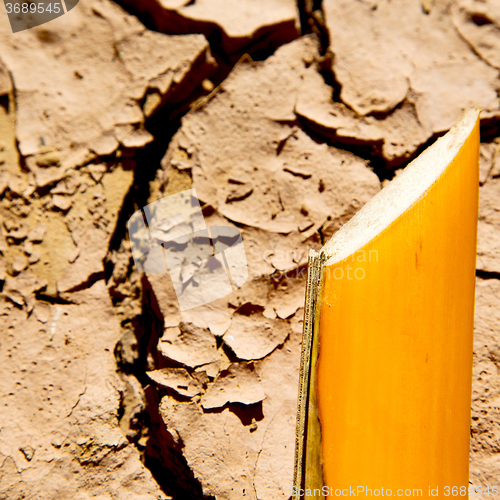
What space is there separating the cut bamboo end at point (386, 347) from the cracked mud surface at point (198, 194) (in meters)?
0.27

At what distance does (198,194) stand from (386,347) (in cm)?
48

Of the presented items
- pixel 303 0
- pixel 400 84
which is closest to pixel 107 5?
pixel 303 0

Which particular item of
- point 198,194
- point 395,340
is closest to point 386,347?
point 395,340

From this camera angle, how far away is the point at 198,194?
2.48ft

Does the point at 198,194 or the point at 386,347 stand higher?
the point at 198,194

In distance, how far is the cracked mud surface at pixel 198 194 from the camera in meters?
0.71

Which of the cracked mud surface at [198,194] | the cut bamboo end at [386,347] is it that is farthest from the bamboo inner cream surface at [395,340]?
the cracked mud surface at [198,194]

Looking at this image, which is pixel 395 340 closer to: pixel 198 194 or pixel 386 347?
pixel 386 347

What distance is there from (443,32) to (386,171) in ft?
1.15

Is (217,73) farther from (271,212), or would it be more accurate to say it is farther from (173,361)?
(173,361)

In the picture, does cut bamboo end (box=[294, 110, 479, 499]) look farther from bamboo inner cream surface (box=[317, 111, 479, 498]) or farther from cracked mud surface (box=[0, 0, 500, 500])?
cracked mud surface (box=[0, 0, 500, 500])

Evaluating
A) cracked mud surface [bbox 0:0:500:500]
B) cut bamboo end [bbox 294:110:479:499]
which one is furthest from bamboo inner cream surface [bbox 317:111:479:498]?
cracked mud surface [bbox 0:0:500:500]

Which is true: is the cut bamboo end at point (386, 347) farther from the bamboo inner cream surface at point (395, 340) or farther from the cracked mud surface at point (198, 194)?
the cracked mud surface at point (198, 194)

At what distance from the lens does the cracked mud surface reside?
0.71 metres
